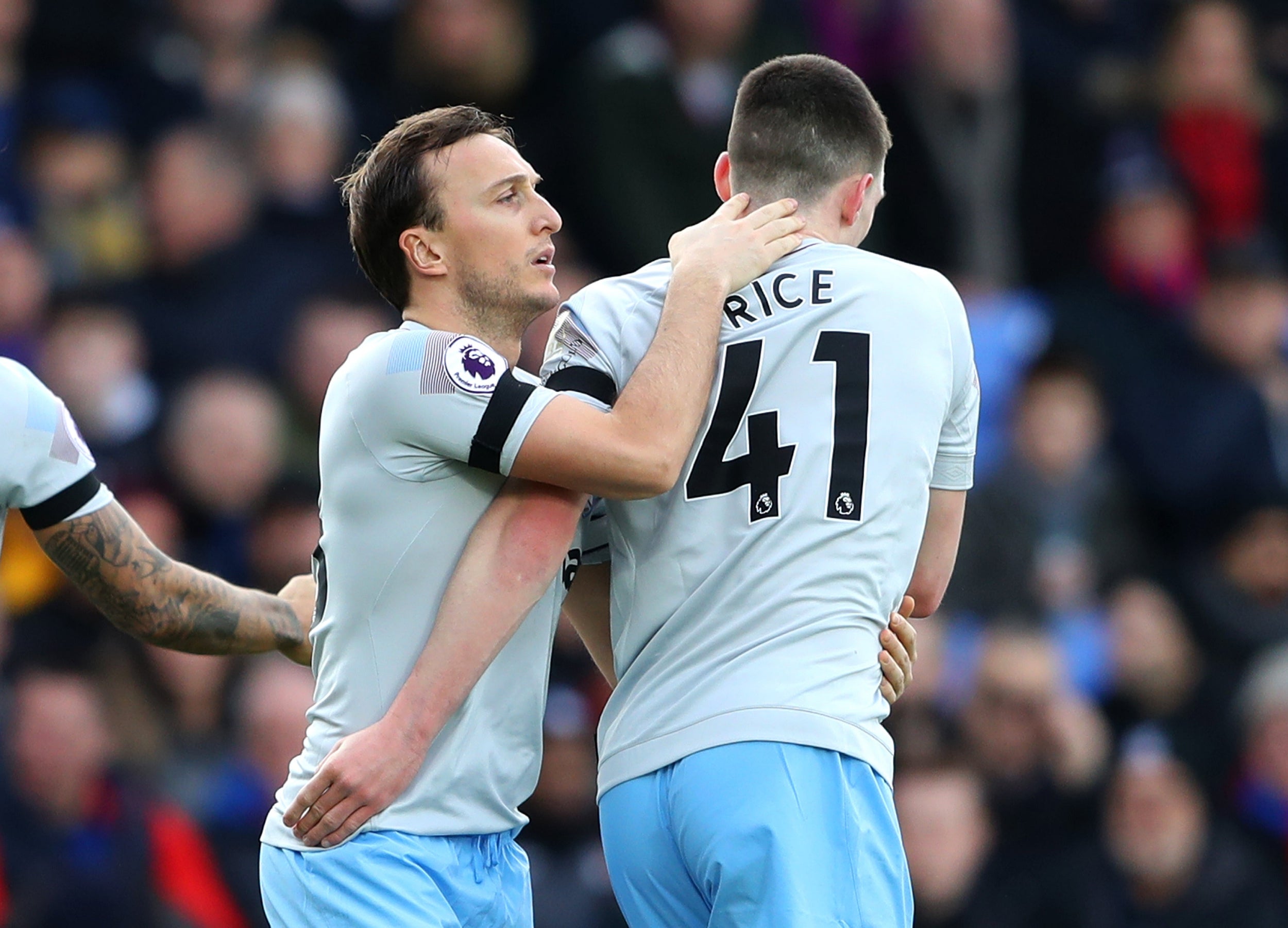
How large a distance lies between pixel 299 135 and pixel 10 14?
142 centimetres

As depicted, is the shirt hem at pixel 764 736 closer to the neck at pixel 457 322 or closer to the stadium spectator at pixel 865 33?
the neck at pixel 457 322

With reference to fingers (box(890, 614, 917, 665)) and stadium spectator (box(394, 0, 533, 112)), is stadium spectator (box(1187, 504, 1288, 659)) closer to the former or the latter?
stadium spectator (box(394, 0, 533, 112))

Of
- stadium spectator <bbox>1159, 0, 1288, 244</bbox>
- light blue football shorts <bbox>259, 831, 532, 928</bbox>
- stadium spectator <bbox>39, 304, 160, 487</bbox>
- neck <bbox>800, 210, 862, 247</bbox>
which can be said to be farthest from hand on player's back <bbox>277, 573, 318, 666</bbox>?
stadium spectator <bbox>1159, 0, 1288, 244</bbox>

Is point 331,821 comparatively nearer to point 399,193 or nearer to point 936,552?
point 399,193

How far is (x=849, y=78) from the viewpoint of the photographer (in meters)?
4.09

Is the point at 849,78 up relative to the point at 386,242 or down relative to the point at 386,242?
up

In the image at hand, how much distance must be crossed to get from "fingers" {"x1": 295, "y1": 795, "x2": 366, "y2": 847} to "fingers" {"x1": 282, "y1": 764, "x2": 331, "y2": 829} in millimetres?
35

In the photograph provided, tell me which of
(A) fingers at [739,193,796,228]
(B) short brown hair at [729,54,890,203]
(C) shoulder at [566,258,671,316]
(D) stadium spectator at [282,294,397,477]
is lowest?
(D) stadium spectator at [282,294,397,477]

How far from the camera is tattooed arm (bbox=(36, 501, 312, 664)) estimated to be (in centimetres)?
391

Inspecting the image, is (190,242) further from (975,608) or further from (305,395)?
(975,608)

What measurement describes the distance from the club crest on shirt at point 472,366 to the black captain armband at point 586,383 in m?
0.15

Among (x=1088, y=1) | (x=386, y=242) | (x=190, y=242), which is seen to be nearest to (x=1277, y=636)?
(x=1088, y=1)

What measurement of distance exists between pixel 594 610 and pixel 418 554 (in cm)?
63

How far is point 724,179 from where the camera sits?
14.0 feet
